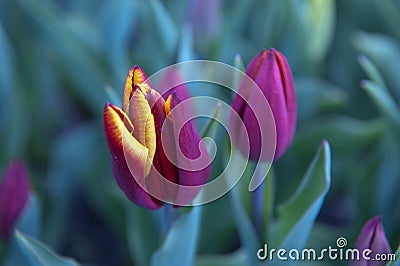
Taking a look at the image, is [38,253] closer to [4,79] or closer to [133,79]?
[133,79]

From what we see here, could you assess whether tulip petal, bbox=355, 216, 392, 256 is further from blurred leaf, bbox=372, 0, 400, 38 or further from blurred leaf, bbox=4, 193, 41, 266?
blurred leaf, bbox=372, 0, 400, 38

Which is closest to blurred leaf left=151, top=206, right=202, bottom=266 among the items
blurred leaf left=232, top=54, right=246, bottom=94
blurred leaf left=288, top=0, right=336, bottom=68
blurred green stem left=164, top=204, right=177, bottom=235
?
blurred green stem left=164, top=204, right=177, bottom=235

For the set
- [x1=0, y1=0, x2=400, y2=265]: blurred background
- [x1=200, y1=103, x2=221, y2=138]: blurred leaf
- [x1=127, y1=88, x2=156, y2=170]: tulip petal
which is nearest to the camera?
[x1=127, y1=88, x2=156, y2=170]: tulip petal

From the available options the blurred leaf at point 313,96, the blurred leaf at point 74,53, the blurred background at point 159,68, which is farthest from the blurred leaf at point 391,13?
the blurred leaf at point 74,53

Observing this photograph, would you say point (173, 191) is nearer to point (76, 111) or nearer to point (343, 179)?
point (343, 179)

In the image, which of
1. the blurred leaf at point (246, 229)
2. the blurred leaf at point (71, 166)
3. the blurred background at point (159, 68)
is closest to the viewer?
the blurred leaf at point (246, 229)

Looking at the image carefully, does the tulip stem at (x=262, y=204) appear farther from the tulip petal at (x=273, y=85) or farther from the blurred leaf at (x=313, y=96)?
the blurred leaf at (x=313, y=96)

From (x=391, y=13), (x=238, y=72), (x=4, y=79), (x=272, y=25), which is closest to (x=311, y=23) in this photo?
(x=272, y=25)
